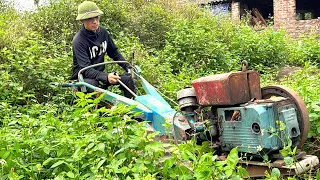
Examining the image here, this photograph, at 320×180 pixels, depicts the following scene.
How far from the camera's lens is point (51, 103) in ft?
19.0

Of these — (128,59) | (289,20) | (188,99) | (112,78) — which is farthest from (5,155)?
(289,20)

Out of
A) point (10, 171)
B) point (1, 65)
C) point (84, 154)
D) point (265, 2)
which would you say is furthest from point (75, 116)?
point (265, 2)

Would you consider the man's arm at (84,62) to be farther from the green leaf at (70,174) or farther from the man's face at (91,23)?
the green leaf at (70,174)

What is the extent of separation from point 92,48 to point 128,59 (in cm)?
224

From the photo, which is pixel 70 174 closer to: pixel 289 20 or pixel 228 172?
pixel 228 172

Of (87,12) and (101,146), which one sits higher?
(87,12)

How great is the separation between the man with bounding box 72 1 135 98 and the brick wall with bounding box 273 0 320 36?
11.8 m

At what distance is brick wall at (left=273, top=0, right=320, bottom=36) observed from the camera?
15944 mm

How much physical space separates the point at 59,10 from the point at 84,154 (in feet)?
22.2

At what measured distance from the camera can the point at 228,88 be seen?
3488 mm

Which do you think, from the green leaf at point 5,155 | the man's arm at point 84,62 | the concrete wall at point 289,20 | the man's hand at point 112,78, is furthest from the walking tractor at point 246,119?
the concrete wall at point 289,20

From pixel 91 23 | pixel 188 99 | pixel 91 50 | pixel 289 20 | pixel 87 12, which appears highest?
pixel 87 12

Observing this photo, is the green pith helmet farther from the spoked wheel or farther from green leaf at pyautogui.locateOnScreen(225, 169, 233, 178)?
green leaf at pyautogui.locateOnScreen(225, 169, 233, 178)

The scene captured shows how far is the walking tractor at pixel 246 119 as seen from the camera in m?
Result: 3.30
